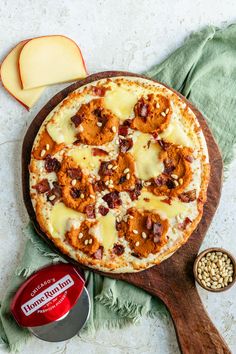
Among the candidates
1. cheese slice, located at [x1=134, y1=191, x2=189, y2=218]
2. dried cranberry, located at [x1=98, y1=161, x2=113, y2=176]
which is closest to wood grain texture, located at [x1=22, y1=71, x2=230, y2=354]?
cheese slice, located at [x1=134, y1=191, x2=189, y2=218]

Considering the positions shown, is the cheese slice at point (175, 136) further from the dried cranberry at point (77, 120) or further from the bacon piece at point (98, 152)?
the dried cranberry at point (77, 120)

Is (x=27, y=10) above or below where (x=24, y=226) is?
above

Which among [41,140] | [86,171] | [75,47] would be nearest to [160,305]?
[86,171]

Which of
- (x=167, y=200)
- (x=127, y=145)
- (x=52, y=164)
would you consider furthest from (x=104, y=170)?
(x=167, y=200)

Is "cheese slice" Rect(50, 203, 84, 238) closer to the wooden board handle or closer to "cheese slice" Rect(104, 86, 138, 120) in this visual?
"cheese slice" Rect(104, 86, 138, 120)

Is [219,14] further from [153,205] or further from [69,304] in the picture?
[69,304]

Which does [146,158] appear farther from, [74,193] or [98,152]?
[74,193]
